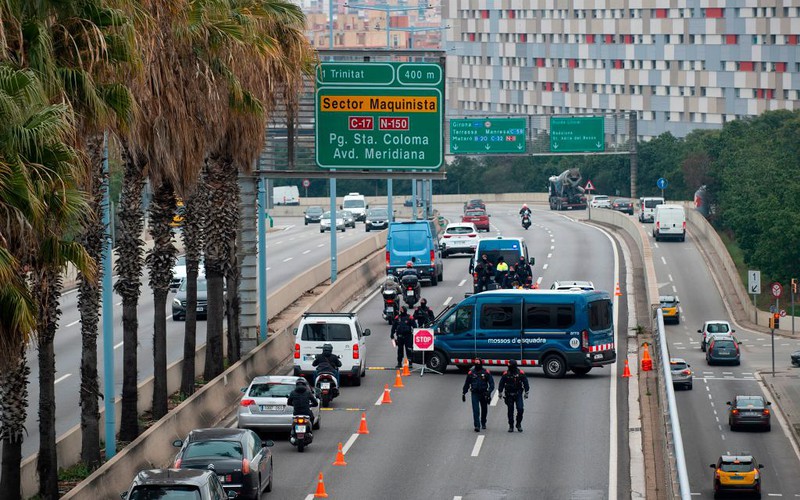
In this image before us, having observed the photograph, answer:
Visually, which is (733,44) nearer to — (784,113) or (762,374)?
(784,113)

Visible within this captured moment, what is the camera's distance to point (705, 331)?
71500 millimetres

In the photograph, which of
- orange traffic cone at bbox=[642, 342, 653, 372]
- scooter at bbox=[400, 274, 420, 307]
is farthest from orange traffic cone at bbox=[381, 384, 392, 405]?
scooter at bbox=[400, 274, 420, 307]

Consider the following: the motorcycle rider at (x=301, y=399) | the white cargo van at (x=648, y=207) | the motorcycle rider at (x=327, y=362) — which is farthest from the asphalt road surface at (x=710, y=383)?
the motorcycle rider at (x=301, y=399)

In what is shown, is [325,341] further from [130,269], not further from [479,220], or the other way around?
[479,220]

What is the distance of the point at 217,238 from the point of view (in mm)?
36562

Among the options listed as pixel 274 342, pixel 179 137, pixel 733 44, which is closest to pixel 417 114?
pixel 274 342

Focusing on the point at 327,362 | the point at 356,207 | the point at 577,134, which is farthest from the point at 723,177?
the point at 327,362

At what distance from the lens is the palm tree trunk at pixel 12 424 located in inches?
869

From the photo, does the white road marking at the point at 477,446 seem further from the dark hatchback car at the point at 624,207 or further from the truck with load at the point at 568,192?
the truck with load at the point at 568,192

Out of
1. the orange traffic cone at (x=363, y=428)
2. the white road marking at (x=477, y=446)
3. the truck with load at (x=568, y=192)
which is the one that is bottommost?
the white road marking at (x=477, y=446)

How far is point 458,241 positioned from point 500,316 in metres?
31.5

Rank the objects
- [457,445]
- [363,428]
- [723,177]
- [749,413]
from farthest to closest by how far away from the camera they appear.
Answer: [723,177] < [749,413] < [363,428] < [457,445]

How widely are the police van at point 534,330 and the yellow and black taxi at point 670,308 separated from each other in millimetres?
38352

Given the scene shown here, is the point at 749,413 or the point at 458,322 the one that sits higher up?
the point at 458,322
